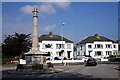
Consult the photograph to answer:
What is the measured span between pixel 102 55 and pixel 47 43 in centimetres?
2003

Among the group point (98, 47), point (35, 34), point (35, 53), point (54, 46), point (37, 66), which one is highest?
point (54, 46)

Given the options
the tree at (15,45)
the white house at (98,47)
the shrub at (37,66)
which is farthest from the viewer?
the white house at (98,47)

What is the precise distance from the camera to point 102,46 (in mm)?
102562

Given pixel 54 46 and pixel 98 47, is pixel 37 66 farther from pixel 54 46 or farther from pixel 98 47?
pixel 98 47

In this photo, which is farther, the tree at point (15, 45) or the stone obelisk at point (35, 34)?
the tree at point (15, 45)

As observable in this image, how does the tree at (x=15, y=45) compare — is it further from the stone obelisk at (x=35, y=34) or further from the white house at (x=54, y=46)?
the stone obelisk at (x=35, y=34)

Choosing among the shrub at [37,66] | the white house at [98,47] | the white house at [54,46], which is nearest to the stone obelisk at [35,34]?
the shrub at [37,66]

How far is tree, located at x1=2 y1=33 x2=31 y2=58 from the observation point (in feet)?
230

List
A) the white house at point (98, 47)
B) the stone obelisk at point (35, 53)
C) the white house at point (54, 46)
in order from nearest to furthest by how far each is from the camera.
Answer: the stone obelisk at point (35, 53) → the white house at point (54, 46) → the white house at point (98, 47)

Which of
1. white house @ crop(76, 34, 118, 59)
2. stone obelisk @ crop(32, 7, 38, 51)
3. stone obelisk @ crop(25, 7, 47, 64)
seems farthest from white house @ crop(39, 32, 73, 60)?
stone obelisk @ crop(32, 7, 38, 51)

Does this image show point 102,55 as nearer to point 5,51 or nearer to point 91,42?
point 91,42

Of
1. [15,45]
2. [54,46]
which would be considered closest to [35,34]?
[15,45]

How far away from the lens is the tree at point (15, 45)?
230 feet

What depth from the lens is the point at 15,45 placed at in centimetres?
7012
